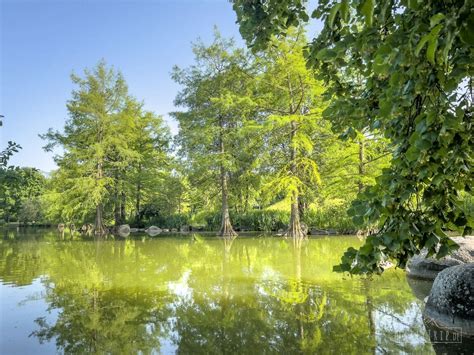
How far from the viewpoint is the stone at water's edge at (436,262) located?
6.27 m

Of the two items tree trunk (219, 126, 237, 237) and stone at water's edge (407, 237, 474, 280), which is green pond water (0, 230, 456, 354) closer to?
stone at water's edge (407, 237, 474, 280)

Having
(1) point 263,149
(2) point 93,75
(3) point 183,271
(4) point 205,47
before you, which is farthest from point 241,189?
(3) point 183,271

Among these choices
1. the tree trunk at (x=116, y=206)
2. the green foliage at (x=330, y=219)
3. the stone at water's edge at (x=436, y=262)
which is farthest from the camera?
the tree trunk at (x=116, y=206)

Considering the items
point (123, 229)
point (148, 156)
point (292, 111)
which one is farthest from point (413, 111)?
point (148, 156)

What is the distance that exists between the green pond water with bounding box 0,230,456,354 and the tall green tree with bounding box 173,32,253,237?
39.3 ft

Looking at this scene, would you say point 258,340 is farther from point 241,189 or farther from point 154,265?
point 241,189

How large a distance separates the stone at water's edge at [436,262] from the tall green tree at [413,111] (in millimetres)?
4932

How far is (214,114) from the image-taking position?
2070 centimetres

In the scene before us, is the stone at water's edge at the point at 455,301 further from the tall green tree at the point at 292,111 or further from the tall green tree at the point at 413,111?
the tall green tree at the point at 292,111

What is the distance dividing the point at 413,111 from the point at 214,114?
63.3 feet

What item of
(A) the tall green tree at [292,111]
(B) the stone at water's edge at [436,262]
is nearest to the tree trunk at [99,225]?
(A) the tall green tree at [292,111]

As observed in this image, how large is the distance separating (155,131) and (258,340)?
2689 centimetres

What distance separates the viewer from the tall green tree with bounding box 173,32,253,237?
1970 cm

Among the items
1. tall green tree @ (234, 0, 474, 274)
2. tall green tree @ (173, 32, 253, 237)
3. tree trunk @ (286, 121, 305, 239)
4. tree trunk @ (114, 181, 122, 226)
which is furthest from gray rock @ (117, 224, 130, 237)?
tall green tree @ (234, 0, 474, 274)
